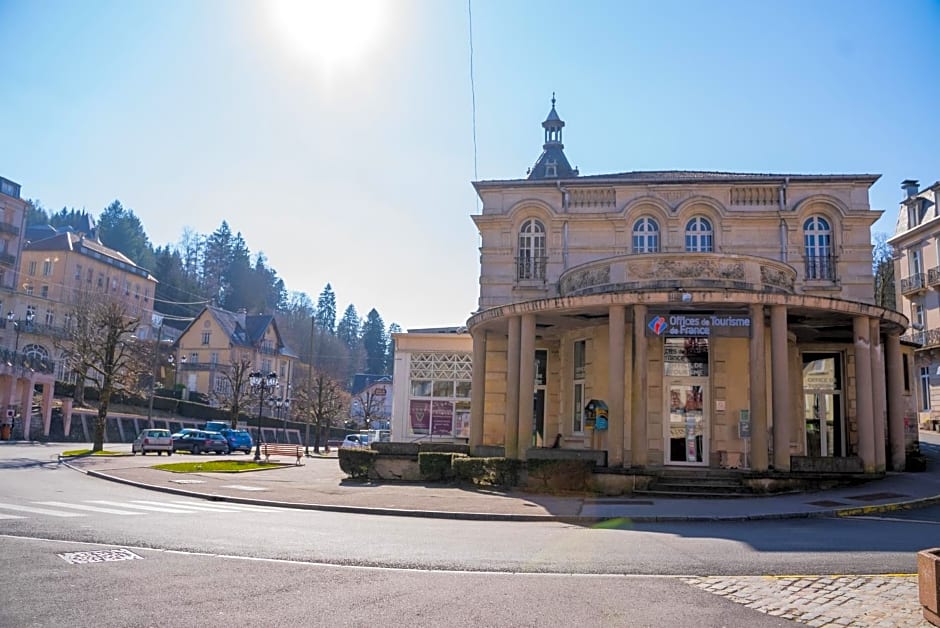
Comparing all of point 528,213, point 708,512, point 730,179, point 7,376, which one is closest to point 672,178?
point 730,179

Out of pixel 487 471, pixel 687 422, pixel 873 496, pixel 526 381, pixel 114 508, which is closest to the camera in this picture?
pixel 114 508

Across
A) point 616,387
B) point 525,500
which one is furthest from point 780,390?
point 525,500

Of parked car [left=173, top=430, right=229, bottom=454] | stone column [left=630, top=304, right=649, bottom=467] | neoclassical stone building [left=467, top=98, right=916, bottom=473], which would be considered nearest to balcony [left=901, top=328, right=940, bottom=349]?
neoclassical stone building [left=467, top=98, right=916, bottom=473]

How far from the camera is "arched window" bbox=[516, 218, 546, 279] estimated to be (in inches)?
1194

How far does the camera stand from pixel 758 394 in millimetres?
18688

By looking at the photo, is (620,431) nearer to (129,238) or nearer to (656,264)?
(656,264)

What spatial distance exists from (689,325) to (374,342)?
127 m

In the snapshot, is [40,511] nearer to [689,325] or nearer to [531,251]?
[689,325]

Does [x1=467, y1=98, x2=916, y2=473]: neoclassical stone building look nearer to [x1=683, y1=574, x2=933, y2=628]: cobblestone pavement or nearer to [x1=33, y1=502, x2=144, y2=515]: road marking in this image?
[x1=33, y1=502, x2=144, y2=515]: road marking

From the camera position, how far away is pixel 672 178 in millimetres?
30172

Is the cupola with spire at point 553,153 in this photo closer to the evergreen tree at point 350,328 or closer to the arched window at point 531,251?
the arched window at point 531,251

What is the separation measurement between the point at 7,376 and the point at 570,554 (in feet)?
162

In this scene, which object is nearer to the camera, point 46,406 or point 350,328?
point 46,406

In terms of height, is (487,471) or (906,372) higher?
(906,372)
